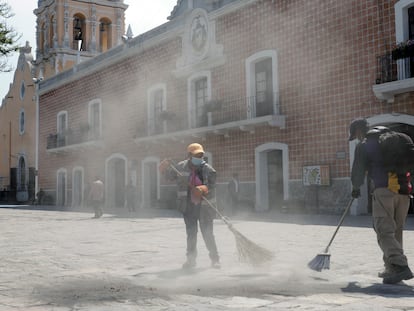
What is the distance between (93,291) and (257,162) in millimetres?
13756

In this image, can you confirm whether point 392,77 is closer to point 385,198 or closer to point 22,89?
point 385,198

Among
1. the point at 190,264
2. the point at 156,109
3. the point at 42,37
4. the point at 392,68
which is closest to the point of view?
the point at 190,264

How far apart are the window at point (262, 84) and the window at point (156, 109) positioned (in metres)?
4.76

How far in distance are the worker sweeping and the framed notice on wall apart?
9901 millimetres

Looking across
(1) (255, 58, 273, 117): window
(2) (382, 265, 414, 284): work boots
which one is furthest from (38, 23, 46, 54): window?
(2) (382, 265, 414, 284): work boots

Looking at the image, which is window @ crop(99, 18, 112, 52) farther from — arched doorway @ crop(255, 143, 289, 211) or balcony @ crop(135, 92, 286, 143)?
arched doorway @ crop(255, 143, 289, 211)

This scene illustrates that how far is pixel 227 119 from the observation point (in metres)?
19.4

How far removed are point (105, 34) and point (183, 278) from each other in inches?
1470

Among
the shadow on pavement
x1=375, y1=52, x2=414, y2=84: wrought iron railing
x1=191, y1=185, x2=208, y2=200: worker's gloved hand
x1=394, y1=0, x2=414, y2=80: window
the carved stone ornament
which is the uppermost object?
the carved stone ornament

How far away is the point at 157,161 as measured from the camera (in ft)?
77.4

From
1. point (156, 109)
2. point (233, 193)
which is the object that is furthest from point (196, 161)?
point (156, 109)

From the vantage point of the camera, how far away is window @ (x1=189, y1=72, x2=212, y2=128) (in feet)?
68.5

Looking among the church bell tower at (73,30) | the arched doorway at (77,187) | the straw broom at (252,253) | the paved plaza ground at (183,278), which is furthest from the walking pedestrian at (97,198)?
the church bell tower at (73,30)

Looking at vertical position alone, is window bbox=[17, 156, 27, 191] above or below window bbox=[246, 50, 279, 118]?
below
